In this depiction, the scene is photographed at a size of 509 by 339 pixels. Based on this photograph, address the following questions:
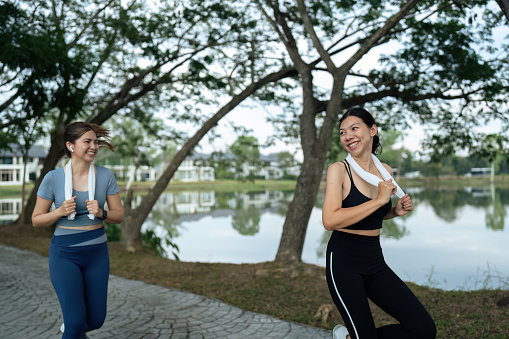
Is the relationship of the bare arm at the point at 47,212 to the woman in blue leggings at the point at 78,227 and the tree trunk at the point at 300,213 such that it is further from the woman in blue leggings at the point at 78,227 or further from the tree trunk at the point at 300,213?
the tree trunk at the point at 300,213

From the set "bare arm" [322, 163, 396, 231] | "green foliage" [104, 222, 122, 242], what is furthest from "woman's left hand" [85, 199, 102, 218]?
"green foliage" [104, 222, 122, 242]

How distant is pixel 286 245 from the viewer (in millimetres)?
7172

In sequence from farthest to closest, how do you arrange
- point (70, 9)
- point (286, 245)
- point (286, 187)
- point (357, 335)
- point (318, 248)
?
point (286, 187)
point (318, 248)
point (70, 9)
point (286, 245)
point (357, 335)

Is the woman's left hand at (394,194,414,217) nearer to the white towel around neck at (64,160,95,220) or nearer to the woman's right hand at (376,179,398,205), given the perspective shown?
the woman's right hand at (376,179,398,205)

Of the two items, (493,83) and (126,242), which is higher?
(493,83)

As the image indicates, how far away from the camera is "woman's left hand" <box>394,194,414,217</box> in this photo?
2.62 m

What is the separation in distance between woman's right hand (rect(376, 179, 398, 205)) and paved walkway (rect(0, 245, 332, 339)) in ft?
8.44

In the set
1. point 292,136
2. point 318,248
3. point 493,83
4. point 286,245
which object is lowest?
point 318,248

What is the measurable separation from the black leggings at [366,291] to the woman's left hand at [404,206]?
28 cm

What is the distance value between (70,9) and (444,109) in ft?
35.3

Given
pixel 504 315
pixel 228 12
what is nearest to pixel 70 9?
pixel 228 12


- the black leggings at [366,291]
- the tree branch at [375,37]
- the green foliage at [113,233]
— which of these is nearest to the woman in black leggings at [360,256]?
the black leggings at [366,291]

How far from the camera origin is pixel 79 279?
2.95 m

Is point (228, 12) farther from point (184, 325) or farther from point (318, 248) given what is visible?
point (318, 248)
